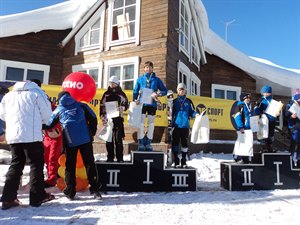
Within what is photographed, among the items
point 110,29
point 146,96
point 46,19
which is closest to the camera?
point 146,96

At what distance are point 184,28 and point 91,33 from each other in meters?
4.32

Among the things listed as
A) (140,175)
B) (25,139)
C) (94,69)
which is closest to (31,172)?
(25,139)

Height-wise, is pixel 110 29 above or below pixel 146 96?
above

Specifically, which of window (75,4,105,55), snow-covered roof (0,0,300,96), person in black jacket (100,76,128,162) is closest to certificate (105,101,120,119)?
person in black jacket (100,76,128,162)

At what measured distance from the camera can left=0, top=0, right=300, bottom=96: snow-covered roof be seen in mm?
12047

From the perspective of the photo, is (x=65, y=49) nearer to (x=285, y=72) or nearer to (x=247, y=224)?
(x=247, y=224)

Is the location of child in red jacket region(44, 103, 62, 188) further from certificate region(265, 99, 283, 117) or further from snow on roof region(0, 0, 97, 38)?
snow on roof region(0, 0, 97, 38)

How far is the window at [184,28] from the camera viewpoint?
12.0 meters

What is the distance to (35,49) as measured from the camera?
12.5 m

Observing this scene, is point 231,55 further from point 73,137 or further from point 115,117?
point 73,137

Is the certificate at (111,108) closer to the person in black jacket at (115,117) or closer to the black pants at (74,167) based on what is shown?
the person in black jacket at (115,117)

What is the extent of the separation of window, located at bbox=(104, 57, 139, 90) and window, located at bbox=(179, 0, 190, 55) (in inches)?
93.5

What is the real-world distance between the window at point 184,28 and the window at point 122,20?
2.08m

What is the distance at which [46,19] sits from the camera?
12539 mm
